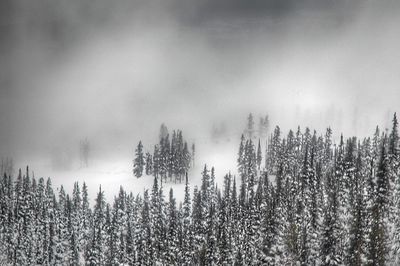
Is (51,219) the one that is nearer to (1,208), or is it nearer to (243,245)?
(1,208)

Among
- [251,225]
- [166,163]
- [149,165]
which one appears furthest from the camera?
[149,165]

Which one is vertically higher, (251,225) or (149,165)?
(149,165)

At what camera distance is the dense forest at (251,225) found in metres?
47.8

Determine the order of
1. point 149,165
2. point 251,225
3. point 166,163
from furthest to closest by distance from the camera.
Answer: point 149,165 → point 166,163 → point 251,225

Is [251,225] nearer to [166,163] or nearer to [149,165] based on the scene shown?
[166,163]

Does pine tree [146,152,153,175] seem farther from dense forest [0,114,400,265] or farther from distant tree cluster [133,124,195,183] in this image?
dense forest [0,114,400,265]

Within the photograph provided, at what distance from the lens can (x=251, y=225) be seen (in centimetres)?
6975

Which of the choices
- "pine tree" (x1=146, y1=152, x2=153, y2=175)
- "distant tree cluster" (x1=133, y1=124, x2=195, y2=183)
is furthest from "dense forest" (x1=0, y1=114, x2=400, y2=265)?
"pine tree" (x1=146, y1=152, x2=153, y2=175)

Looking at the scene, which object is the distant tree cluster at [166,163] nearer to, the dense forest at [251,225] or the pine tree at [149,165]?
the pine tree at [149,165]

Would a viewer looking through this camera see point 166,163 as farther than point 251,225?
Yes

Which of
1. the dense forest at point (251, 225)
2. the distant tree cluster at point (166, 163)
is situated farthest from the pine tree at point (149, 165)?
the dense forest at point (251, 225)

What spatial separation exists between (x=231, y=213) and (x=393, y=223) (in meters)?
43.9

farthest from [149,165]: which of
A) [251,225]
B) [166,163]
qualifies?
[251,225]

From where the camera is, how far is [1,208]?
118375 mm
